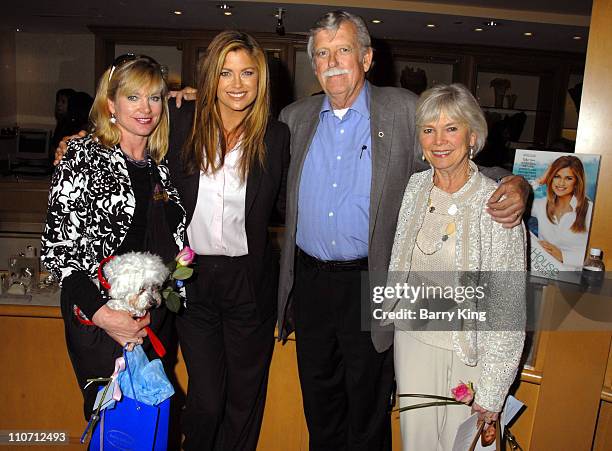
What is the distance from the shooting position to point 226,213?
188cm

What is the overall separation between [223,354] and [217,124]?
0.82m

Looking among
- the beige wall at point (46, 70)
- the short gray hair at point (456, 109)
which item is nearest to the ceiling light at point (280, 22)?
the beige wall at point (46, 70)

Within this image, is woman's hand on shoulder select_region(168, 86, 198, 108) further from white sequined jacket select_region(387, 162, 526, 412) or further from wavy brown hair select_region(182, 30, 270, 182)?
white sequined jacket select_region(387, 162, 526, 412)

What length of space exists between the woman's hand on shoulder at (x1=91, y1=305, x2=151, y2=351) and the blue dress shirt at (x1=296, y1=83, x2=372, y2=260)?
648 mm

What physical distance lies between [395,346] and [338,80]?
92 cm

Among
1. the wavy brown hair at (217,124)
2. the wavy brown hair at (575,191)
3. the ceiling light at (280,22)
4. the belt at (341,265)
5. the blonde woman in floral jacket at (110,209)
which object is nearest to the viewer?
the blonde woman in floral jacket at (110,209)

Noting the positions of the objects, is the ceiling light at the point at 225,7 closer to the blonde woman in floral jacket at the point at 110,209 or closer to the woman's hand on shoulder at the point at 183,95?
the woman's hand on shoulder at the point at 183,95

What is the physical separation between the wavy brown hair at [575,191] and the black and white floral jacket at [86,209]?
1573 millimetres


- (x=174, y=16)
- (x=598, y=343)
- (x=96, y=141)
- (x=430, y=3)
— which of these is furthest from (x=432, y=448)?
(x=174, y=16)

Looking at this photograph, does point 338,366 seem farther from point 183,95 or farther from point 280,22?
point 280,22

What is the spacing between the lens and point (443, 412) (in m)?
1.68

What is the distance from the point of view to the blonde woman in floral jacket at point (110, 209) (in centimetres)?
161

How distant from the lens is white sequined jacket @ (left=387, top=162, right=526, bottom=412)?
60.8 inches

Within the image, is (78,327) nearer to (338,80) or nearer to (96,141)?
(96,141)
